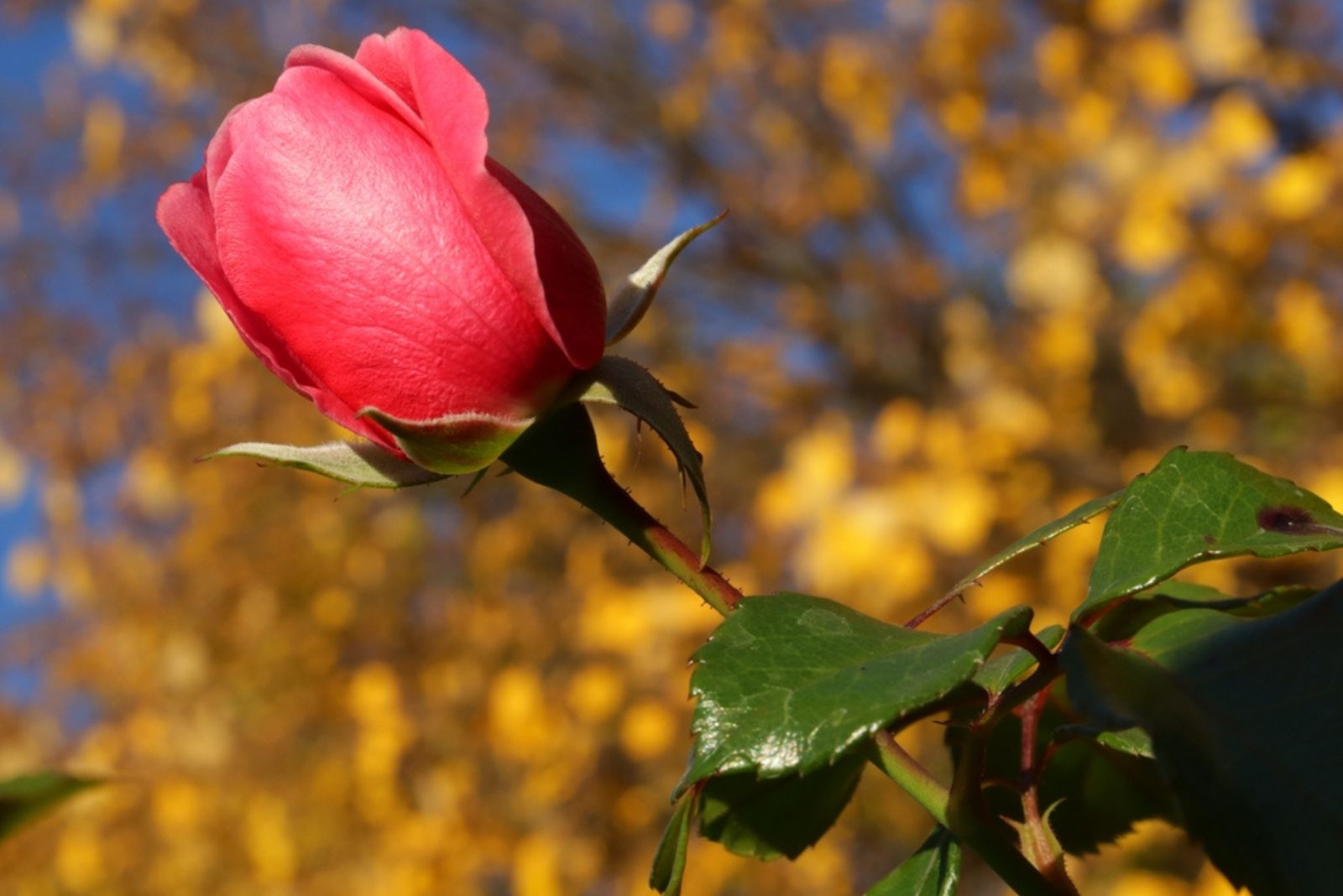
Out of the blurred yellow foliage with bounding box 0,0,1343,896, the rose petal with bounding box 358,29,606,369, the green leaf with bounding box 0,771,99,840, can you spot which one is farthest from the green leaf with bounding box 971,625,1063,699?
the blurred yellow foliage with bounding box 0,0,1343,896

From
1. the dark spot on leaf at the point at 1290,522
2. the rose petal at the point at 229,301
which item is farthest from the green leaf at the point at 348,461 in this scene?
the dark spot on leaf at the point at 1290,522

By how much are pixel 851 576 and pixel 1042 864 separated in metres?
1.72

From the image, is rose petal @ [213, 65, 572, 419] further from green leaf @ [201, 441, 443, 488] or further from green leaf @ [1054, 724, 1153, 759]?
green leaf @ [1054, 724, 1153, 759]

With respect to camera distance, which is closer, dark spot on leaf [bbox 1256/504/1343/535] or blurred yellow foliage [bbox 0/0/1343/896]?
dark spot on leaf [bbox 1256/504/1343/535]

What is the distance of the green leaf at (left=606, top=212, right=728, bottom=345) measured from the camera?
1.28 ft

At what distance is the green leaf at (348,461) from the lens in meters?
0.35

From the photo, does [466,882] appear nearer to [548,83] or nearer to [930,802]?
[548,83]

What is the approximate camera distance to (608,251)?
2.83 metres

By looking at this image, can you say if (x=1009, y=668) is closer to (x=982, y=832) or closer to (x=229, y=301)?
(x=982, y=832)

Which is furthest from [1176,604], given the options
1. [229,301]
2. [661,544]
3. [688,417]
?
[688,417]

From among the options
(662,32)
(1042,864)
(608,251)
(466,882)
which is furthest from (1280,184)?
(1042,864)

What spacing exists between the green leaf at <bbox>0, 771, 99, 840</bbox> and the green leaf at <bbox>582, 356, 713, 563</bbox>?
234mm

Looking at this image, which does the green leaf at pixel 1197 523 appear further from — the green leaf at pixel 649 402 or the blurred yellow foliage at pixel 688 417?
the blurred yellow foliage at pixel 688 417

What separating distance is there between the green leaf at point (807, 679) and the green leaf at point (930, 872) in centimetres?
5
